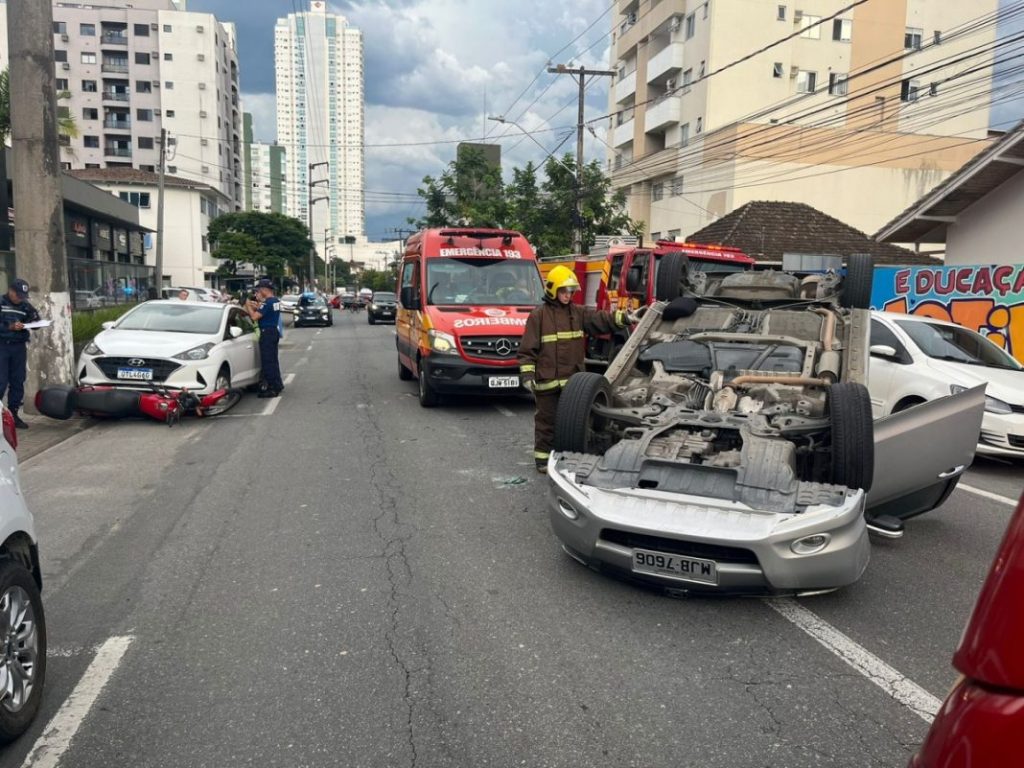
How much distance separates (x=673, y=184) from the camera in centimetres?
3662

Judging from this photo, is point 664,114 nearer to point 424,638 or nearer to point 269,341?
point 269,341

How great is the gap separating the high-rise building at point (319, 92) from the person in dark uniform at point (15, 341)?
41186 mm

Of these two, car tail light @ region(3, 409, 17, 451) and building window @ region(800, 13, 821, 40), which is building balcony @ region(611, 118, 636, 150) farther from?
car tail light @ region(3, 409, 17, 451)

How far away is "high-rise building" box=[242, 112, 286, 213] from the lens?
112938 mm

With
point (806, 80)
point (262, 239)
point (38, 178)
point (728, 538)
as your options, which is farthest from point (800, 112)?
point (262, 239)

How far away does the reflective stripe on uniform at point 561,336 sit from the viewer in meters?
7.18

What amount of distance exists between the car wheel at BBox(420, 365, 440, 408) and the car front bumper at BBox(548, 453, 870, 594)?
677 centimetres

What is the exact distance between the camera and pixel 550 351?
7180mm

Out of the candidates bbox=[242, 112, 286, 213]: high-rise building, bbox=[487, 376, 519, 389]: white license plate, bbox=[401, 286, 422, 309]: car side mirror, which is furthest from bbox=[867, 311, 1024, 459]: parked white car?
bbox=[242, 112, 286, 213]: high-rise building

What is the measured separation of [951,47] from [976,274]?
1328 inches

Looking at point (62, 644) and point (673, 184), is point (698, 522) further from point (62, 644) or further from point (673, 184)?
point (673, 184)

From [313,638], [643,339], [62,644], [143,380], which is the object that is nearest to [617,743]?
[313,638]

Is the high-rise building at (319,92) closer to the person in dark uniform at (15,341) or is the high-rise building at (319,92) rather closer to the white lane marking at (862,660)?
the person in dark uniform at (15,341)

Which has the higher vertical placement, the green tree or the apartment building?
the apartment building
